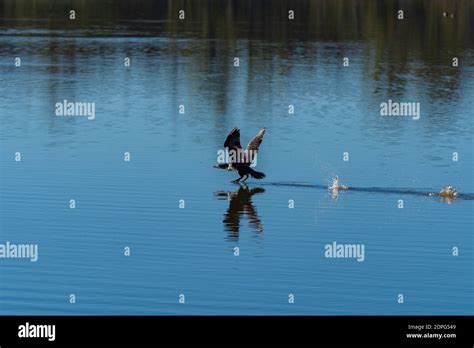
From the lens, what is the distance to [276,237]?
1217 inches

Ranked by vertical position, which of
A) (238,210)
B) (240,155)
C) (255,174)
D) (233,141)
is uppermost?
(233,141)

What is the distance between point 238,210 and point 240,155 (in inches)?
109

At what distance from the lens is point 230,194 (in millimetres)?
35594

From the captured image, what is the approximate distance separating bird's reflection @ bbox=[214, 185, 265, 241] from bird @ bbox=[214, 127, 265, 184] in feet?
1.48

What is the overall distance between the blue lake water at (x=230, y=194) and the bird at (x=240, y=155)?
0.51m

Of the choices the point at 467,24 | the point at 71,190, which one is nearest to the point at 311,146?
the point at 71,190

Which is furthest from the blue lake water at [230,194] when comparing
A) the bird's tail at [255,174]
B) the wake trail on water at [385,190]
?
the bird's tail at [255,174]

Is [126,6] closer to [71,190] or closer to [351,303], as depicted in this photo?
[71,190]

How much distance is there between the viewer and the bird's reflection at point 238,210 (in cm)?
3184

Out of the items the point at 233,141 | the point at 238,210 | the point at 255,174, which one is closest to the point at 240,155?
the point at 233,141

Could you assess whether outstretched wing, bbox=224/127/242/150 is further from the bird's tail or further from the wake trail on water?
the wake trail on water

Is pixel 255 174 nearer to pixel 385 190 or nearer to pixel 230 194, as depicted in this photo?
pixel 230 194

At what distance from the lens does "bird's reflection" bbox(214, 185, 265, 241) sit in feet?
104
